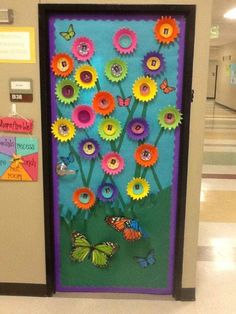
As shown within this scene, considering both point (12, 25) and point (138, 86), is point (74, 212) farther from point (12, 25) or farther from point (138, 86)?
point (12, 25)

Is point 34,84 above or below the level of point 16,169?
above

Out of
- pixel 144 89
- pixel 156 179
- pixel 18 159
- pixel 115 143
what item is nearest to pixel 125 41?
pixel 144 89

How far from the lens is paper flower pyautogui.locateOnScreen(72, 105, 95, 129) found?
2.48 meters

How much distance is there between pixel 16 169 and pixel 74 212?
480mm

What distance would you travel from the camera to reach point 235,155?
23.4 ft

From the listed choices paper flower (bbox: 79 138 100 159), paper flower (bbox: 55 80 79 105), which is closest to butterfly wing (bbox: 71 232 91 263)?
paper flower (bbox: 79 138 100 159)

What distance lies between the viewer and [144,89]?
2.44 meters

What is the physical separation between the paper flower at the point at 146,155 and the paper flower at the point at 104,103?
311 millimetres

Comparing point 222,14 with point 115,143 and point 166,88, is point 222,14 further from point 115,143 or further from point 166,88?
point 115,143

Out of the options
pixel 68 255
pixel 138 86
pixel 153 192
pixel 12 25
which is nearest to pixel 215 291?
pixel 153 192

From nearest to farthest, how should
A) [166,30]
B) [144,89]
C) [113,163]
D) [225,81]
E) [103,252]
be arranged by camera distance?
1. [166,30]
2. [144,89]
3. [113,163]
4. [103,252]
5. [225,81]

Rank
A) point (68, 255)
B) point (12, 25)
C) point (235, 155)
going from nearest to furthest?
point (12, 25), point (68, 255), point (235, 155)

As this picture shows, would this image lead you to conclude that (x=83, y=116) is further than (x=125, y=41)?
Yes

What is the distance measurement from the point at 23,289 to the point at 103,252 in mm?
629
